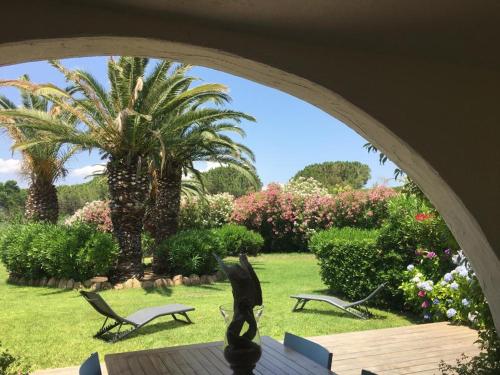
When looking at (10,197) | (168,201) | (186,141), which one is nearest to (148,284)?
(168,201)

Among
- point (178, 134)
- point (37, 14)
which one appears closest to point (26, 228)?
point (178, 134)

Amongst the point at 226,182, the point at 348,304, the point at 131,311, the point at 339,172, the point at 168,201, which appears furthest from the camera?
the point at 339,172

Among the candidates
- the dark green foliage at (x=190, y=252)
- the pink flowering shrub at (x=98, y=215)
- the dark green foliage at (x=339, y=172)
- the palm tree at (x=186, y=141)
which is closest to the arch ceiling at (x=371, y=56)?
the palm tree at (x=186, y=141)

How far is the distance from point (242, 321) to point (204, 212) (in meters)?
18.3

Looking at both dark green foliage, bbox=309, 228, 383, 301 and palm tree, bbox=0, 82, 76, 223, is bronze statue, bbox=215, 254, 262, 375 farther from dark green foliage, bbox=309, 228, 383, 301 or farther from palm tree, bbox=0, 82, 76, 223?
palm tree, bbox=0, 82, 76, 223

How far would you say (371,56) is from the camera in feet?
8.50

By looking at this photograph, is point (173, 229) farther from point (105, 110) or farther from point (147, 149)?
point (105, 110)

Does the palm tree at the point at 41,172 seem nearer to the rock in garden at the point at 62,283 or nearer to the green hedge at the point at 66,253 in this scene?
the green hedge at the point at 66,253

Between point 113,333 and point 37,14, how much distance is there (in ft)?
20.8

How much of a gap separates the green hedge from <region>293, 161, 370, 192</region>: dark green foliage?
99.2 ft

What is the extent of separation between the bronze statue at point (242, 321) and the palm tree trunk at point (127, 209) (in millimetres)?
9744

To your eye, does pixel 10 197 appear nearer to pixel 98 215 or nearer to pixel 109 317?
pixel 98 215

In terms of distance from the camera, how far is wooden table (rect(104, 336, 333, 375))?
122 inches

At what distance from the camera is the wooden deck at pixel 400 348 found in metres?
5.26
